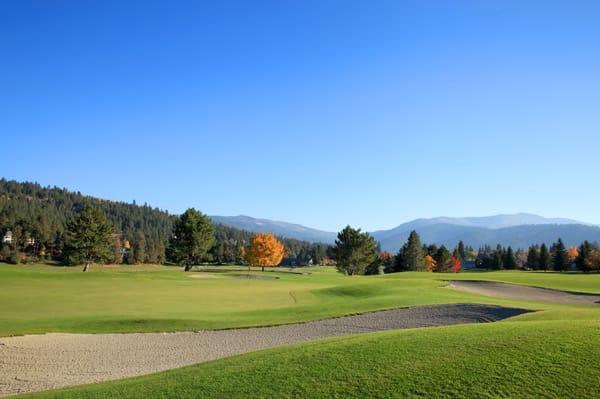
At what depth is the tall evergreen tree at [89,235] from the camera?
73125mm

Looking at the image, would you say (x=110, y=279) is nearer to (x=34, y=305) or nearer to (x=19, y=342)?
(x=34, y=305)

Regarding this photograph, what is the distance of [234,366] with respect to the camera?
1041 centimetres

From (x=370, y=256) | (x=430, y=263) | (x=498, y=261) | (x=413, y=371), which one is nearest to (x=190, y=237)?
(x=370, y=256)

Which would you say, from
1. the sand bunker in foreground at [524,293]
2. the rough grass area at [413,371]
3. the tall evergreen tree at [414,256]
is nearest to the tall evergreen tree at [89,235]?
the sand bunker in foreground at [524,293]

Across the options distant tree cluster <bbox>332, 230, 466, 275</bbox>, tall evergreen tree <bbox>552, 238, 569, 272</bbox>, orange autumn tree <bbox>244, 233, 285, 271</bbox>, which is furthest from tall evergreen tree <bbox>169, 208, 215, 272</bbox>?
tall evergreen tree <bbox>552, 238, 569, 272</bbox>

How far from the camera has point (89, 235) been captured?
73.3 meters

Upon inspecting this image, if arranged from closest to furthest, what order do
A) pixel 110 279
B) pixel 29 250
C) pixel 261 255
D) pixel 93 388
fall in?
pixel 93 388 < pixel 110 279 < pixel 261 255 < pixel 29 250

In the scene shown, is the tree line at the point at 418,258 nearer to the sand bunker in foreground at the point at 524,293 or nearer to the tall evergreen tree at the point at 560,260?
the tall evergreen tree at the point at 560,260

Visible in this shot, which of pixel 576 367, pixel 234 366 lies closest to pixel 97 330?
pixel 234 366

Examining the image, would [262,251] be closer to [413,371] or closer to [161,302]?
[161,302]

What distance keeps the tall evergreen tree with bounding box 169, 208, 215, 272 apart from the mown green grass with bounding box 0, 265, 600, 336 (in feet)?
82.7

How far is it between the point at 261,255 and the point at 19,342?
73.2m

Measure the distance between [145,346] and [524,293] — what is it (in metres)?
32.6

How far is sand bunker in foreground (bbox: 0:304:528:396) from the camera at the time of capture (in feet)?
45.2
